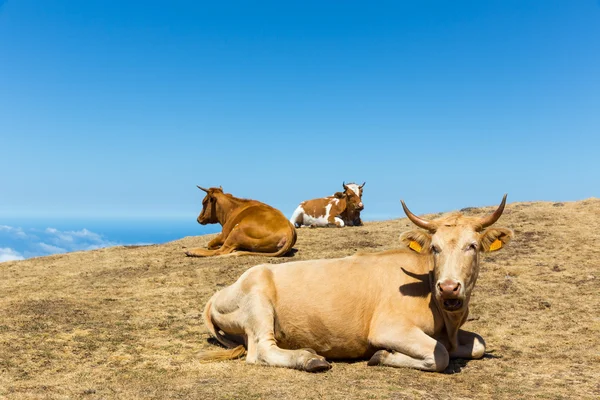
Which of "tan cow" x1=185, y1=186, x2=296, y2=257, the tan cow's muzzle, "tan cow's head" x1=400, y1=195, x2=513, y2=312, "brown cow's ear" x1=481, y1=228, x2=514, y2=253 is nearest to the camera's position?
the tan cow's muzzle

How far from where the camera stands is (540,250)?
47.8ft

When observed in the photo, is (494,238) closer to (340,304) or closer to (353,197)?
(340,304)

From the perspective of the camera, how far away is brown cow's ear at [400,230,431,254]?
23.7ft

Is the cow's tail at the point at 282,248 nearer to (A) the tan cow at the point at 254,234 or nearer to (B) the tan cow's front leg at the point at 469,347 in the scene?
(A) the tan cow at the point at 254,234

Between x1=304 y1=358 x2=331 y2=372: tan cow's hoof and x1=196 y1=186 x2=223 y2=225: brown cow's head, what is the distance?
40.0ft

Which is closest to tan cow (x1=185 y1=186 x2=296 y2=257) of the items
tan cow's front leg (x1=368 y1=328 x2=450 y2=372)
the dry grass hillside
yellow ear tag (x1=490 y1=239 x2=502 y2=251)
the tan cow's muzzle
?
the dry grass hillside

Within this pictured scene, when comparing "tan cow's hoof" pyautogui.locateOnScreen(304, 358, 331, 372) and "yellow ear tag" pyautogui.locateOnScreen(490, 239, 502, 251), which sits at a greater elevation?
"yellow ear tag" pyautogui.locateOnScreen(490, 239, 502, 251)

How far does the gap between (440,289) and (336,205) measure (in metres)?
17.6

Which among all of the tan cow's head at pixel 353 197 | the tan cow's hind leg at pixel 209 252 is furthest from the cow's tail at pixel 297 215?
the tan cow's hind leg at pixel 209 252

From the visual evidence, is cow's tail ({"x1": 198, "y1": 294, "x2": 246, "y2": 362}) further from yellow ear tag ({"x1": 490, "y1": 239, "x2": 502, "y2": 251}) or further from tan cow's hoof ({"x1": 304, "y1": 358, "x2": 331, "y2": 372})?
yellow ear tag ({"x1": 490, "y1": 239, "x2": 502, "y2": 251})

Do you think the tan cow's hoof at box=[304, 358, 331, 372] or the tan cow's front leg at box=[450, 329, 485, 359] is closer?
the tan cow's hoof at box=[304, 358, 331, 372]

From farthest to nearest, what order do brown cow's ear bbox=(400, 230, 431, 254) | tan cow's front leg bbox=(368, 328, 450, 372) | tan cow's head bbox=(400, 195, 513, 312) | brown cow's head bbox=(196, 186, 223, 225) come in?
brown cow's head bbox=(196, 186, 223, 225), brown cow's ear bbox=(400, 230, 431, 254), tan cow's front leg bbox=(368, 328, 450, 372), tan cow's head bbox=(400, 195, 513, 312)

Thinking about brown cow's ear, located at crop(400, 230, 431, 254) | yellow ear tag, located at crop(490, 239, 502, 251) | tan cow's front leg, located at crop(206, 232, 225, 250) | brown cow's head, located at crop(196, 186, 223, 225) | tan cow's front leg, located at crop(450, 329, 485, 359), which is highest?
brown cow's head, located at crop(196, 186, 223, 225)

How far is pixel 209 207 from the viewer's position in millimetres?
18266
